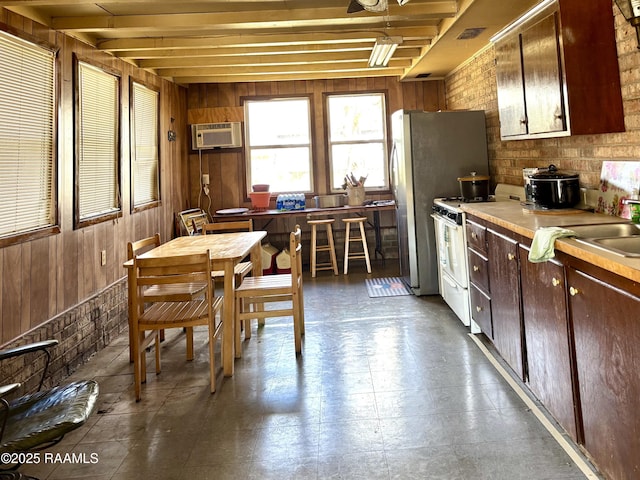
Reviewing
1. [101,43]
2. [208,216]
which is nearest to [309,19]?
[101,43]

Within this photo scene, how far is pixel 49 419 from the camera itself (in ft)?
5.50

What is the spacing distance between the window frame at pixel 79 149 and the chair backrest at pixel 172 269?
1.10 meters

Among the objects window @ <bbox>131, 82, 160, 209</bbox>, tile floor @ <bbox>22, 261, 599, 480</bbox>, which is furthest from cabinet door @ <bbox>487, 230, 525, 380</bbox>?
window @ <bbox>131, 82, 160, 209</bbox>

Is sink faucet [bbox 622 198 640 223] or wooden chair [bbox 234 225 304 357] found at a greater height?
sink faucet [bbox 622 198 640 223]

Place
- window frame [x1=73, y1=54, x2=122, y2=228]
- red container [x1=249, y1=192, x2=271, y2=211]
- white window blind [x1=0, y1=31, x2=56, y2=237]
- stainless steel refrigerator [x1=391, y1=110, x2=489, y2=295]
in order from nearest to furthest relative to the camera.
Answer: white window blind [x1=0, y1=31, x2=56, y2=237]
window frame [x1=73, y1=54, x2=122, y2=228]
stainless steel refrigerator [x1=391, y1=110, x2=489, y2=295]
red container [x1=249, y1=192, x2=271, y2=211]

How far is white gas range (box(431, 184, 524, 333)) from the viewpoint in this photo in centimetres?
355

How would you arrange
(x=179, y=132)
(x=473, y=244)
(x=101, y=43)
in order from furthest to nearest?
1. (x=179, y=132)
2. (x=101, y=43)
3. (x=473, y=244)

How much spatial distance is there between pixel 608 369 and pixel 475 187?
9.22ft

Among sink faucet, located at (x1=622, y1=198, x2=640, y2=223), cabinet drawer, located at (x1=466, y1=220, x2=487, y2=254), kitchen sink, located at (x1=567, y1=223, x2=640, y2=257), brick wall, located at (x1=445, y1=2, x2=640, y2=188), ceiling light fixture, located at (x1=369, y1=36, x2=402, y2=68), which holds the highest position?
ceiling light fixture, located at (x1=369, y1=36, x2=402, y2=68)

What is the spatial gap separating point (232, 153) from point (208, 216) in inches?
36.7

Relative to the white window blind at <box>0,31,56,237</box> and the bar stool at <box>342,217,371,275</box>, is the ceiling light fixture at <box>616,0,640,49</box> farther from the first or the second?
the bar stool at <box>342,217,371,275</box>

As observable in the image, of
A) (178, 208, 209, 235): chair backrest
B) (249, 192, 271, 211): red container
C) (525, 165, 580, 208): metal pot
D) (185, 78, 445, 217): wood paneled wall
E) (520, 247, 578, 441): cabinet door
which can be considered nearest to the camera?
(520, 247, 578, 441): cabinet door

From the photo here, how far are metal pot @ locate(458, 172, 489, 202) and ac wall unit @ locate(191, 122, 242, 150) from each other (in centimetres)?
328

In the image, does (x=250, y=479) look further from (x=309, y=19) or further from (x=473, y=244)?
(x=309, y=19)
